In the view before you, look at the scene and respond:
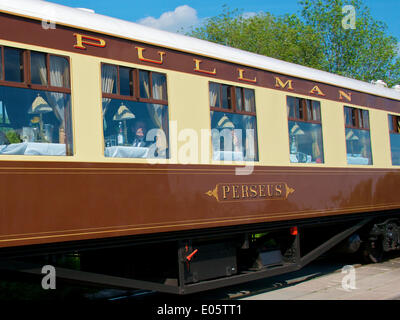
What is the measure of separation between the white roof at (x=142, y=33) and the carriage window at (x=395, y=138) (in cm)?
208

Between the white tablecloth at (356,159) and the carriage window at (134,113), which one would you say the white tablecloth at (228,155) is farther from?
the white tablecloth at (356,159)

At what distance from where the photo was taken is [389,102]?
964 centimetres

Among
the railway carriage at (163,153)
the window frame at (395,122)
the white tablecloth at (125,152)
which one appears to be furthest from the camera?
the window frame at (395,122)

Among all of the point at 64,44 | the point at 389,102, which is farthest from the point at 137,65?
the point at 389,102

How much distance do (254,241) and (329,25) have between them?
1930 cm

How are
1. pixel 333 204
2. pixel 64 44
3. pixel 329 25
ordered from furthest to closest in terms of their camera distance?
pixel 329 25
pixel 333 204
pixel 64 44

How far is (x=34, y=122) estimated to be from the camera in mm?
4770

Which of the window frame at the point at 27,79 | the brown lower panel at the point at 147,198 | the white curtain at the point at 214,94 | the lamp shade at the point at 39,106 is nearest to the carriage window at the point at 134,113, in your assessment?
the brown lower panel at the point at 147,198

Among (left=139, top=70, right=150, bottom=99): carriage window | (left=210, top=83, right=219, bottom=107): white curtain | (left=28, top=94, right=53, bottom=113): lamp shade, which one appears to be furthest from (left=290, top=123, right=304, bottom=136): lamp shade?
(left=28, top=94, right=53, bottom=113): lamp shade

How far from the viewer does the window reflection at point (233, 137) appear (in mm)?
6391

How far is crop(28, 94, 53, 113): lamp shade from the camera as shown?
15.6ft

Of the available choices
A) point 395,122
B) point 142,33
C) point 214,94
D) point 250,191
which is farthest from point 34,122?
point 395,122

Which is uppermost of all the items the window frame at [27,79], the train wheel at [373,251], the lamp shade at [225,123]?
the window frame at [27,79]

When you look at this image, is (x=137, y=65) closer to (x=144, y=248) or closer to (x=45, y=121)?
(x=45, y=121)
